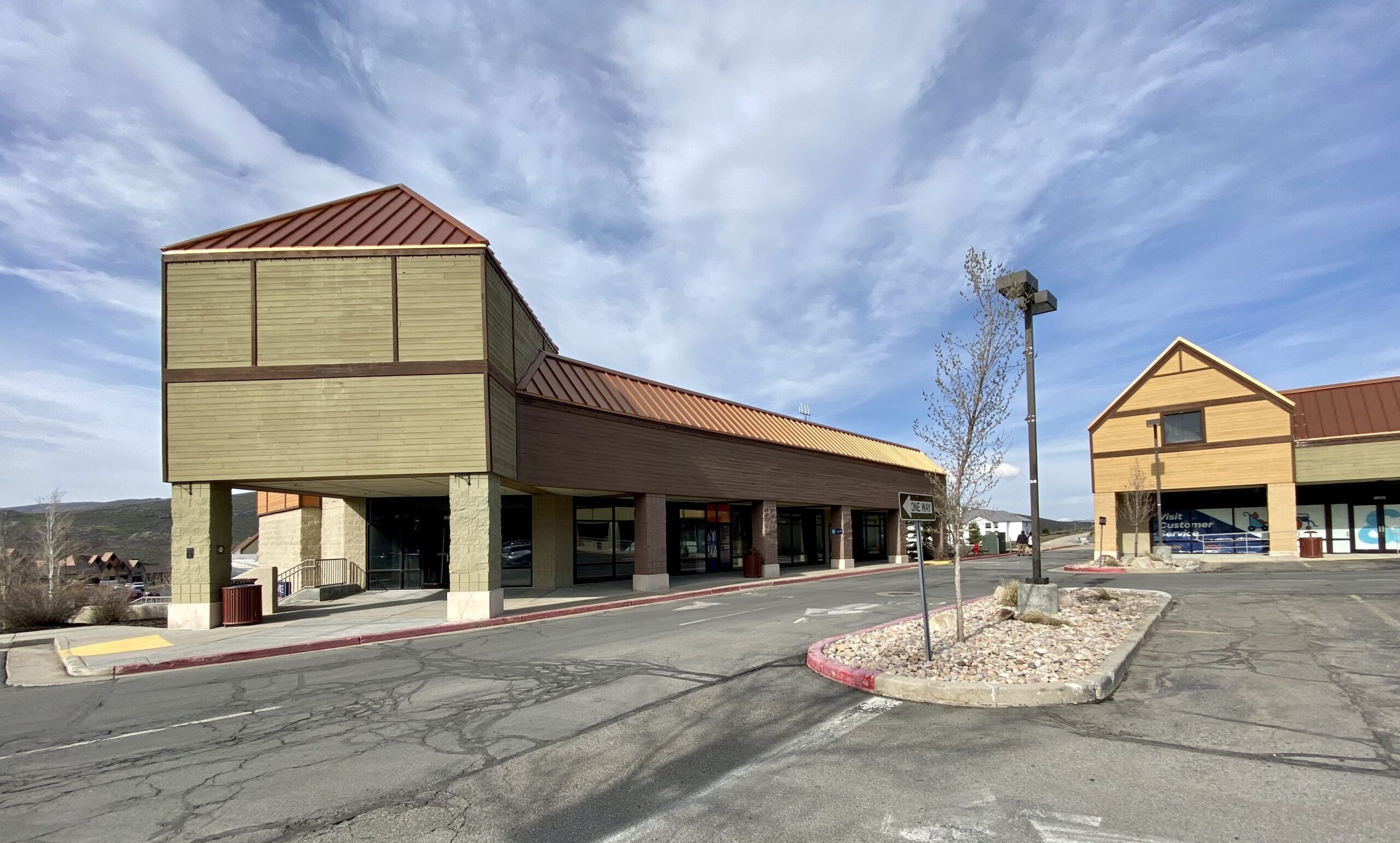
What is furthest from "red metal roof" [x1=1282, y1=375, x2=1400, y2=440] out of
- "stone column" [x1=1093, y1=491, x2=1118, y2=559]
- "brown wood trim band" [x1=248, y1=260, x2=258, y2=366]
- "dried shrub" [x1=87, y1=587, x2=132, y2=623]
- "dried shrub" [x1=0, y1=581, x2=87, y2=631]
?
"dried shrub" [x1=0, y1=581, x2=87, y2=631]

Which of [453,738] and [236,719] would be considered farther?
[236,719]

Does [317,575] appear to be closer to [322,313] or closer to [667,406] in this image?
[322,313]

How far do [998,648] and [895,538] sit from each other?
3245 cm

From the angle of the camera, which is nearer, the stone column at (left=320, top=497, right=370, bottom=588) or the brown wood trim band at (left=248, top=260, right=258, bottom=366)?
the brown wood trim band at (left=248, top=260, right=258, bottom=366)

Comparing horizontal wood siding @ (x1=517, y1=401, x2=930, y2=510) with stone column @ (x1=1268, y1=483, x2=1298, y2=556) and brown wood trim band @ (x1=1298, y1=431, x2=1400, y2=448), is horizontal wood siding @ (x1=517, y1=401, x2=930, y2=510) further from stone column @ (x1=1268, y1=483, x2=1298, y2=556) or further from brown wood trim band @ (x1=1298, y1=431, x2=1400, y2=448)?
brown wood trim band @ (x1=1298, y1=431, x2=1400, y2=448)

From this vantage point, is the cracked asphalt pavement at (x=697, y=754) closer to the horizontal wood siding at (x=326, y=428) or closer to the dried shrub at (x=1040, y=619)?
the dried shrub at (x=1040, y=619)

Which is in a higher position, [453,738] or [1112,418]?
[1112,418]

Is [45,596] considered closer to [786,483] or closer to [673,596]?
[673,596]

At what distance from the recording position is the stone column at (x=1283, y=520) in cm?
3331

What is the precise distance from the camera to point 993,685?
25.2 ft

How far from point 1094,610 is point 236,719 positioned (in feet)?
43.1

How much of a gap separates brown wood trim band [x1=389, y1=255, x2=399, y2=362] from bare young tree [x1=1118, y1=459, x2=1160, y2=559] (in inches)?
1284

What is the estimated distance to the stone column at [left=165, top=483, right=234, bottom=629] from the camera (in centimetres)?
1664

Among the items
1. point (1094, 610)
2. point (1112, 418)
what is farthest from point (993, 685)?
point (1112, 418)
